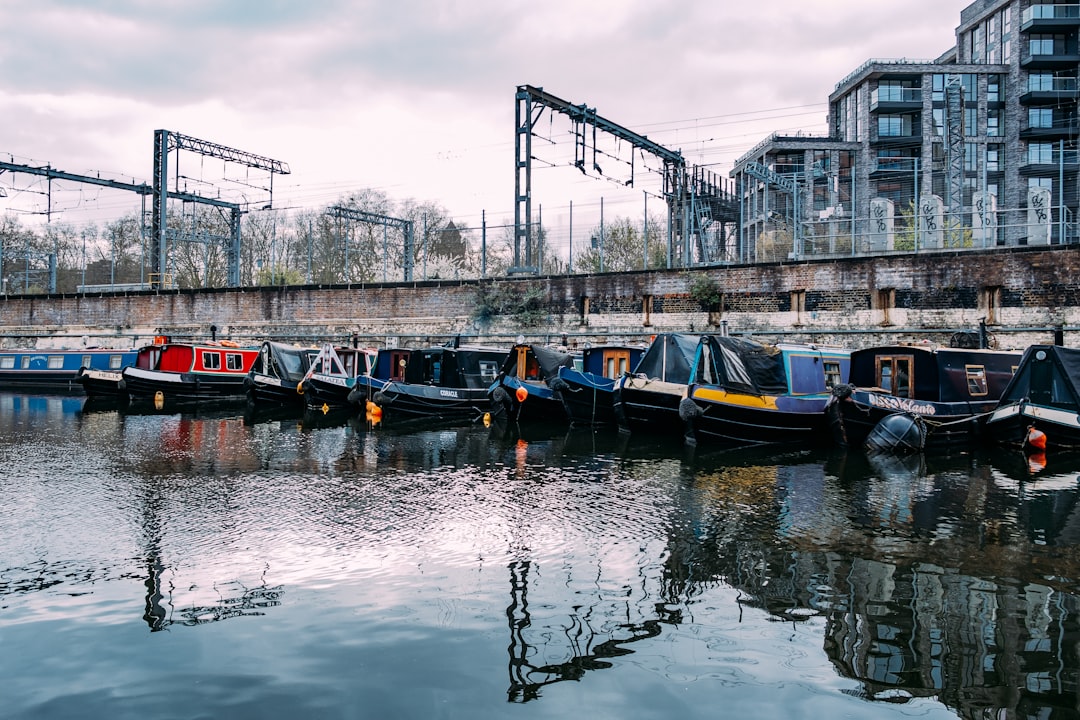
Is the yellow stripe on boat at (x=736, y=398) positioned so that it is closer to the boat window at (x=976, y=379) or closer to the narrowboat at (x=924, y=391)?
the narrowboat at (x=924, y=391)

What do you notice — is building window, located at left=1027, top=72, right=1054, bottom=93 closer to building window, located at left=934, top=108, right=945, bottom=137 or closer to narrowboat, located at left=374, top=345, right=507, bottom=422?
building window, located at left=934, top=108, right=945, bottom=137

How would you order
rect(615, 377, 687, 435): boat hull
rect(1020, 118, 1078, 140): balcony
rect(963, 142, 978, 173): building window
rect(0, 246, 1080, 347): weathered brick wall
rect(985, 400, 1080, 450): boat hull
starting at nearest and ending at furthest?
1. rect(985, 400, 1080, 450): boat hull
2. rect(615, 377, 687, 435): boat hull
3. rect(0, 246, 1080, 347): weathered brick wall
4. rect(1020, 118, 1078, 140): balcony
5. rect(963, 142, 978, 173): building window

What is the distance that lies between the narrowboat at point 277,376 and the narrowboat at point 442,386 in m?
2.94

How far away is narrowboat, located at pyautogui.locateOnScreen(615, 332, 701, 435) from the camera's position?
16094mm

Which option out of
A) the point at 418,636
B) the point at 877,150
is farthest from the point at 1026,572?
the point at 877,150

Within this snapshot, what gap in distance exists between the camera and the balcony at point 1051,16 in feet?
159

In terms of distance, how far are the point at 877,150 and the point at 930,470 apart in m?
44.2

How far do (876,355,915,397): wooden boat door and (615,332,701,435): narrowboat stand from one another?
3777mm

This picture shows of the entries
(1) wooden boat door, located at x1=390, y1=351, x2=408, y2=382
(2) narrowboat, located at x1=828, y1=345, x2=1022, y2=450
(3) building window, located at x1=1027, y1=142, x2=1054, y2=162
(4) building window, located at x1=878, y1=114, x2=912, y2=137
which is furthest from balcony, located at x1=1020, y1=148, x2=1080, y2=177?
(1) wooden boat door, located at x1=390, y1=351, x2=408, y2=382

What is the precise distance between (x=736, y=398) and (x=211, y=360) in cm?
1734

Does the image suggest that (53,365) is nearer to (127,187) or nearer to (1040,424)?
(127,187)

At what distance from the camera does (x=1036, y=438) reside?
48.5 ft

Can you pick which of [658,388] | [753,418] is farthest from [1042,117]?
[658,388]

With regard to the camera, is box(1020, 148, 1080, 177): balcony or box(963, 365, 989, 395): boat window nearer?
box(963, 365, 989, 395): boat window
